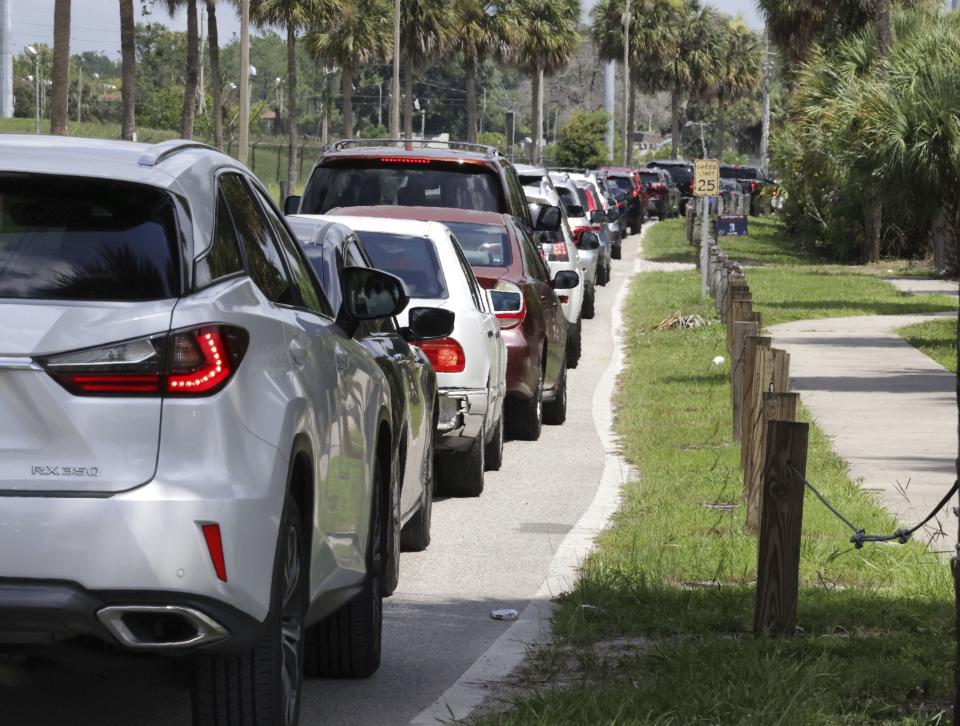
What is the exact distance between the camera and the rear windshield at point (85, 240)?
4.81 m

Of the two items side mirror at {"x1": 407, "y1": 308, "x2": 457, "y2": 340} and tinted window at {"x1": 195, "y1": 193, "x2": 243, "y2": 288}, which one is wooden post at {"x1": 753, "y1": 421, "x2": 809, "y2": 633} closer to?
side mirror at {"x1": 407, "y1": 308, "x2": 457, "y2": 340}

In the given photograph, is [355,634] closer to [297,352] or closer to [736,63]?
[297,352]

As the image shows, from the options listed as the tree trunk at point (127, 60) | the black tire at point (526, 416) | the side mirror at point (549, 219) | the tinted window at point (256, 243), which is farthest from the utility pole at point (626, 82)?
the tinted window at point (256, 243)

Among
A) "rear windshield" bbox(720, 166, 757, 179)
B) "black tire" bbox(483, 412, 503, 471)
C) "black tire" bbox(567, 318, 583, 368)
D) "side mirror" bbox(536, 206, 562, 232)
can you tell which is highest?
"side mirror" bbox(536, 206, 562, 232)

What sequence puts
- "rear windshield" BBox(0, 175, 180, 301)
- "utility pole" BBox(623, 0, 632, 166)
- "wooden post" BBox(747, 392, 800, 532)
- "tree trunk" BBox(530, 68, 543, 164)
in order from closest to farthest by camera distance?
"rear windshield" BBox(0, 175, 180, 301)
"wooden post" BBox(747, 392, 800, 532)
"tree trunk" BBox(530, 68, 543, 164)
"utility pole" BBox(623, 0, 632, 166)

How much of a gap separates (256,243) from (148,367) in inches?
41.8

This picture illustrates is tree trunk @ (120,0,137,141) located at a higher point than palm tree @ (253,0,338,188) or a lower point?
lower

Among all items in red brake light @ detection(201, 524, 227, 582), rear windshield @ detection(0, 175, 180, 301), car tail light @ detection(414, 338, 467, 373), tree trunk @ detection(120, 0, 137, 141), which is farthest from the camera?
tree trunk @ detection(120, 0, 137, 141)

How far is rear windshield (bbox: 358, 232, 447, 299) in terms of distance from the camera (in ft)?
37.6

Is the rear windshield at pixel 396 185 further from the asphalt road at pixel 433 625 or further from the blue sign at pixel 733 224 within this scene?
the blue sign at pixel 733 224

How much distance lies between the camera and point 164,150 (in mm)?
5258

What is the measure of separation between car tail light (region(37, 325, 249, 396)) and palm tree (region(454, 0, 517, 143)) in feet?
232

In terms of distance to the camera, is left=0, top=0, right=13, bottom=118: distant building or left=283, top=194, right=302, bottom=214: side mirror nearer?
left=283, top=194, right=302, bottom=214: side mirror

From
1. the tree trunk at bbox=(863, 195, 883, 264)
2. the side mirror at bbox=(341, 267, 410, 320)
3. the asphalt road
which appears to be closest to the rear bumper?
the asphalt road
